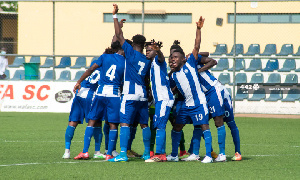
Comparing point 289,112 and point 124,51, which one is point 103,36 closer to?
point 289,112

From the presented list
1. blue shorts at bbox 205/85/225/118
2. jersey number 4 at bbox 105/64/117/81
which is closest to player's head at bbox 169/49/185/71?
blue shorts at bbox 205/85/225/118

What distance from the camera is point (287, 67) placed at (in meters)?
20.0

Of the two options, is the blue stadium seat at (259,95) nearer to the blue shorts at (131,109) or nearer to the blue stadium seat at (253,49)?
the blue stadium seat at (253,49)

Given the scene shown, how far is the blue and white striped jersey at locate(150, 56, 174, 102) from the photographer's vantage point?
8766 millimetres

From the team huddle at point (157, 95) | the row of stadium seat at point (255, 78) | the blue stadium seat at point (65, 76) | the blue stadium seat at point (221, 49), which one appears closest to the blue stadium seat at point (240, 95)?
the row of stadium seat at point (255, 78)

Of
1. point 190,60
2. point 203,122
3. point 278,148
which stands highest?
point 190,60

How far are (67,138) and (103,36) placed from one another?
1607cm

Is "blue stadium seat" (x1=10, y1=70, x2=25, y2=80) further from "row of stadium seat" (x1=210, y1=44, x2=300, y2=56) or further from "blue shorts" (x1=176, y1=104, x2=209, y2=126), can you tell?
"blue shorts" (x1=176, y1=104, x2=209, y2=126)

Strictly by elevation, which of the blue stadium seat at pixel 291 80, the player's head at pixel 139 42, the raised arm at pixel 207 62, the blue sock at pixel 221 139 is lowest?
the blue sock at pixel 221 139

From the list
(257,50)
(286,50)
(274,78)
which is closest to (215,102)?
(274,78)

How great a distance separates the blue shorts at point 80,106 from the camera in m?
9.59

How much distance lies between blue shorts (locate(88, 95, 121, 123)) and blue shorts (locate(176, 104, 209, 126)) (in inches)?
39.5

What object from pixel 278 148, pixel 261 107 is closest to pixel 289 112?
pixel 261 107

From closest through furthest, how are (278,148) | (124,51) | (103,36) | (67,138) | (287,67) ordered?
(124,51) → (67,138) → (278,148) → (287,67) → (103,36)
